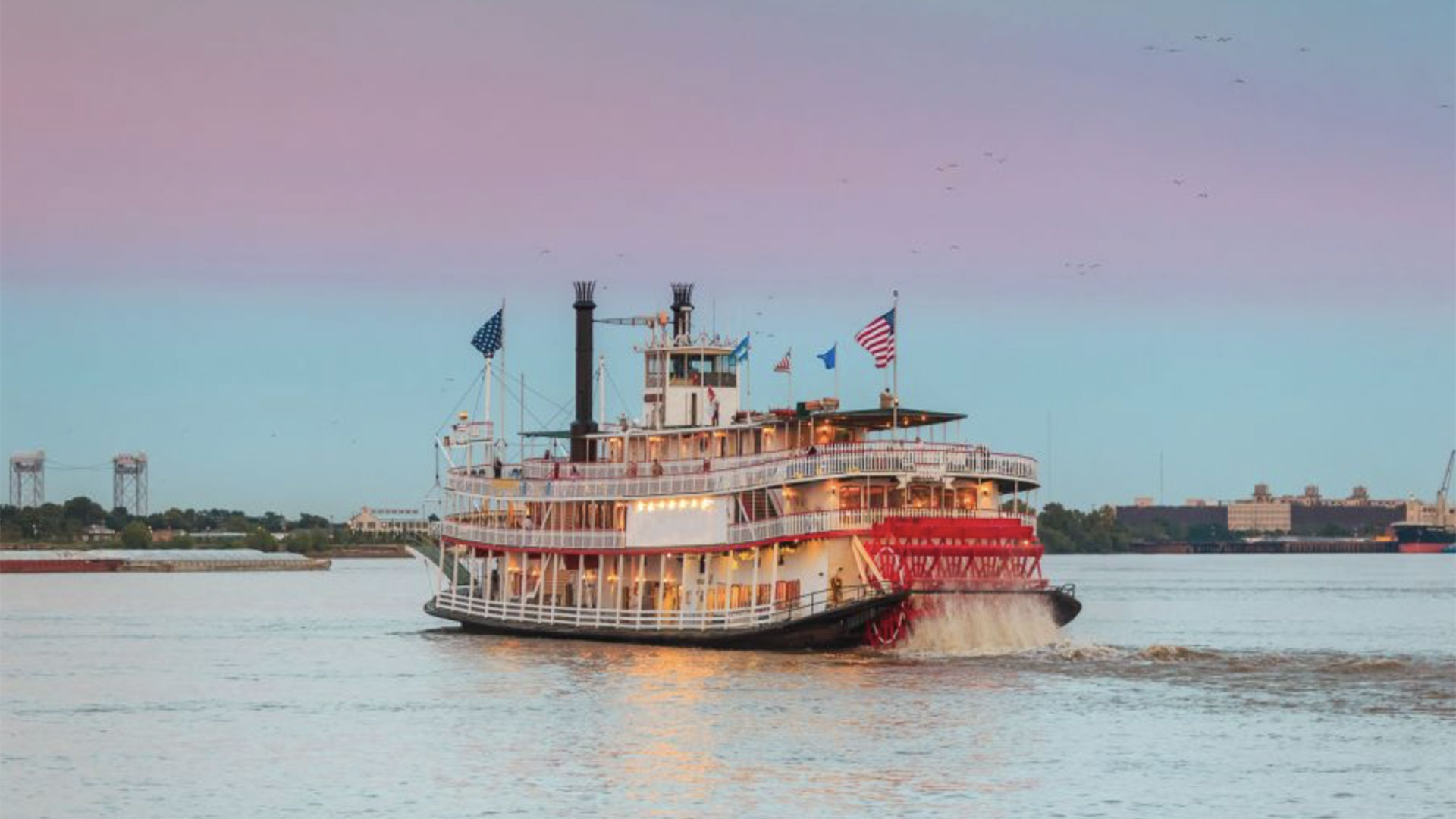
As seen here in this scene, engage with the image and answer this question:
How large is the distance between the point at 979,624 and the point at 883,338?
28.0 feet

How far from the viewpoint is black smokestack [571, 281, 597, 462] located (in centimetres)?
7356

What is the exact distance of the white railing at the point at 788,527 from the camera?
197 feet

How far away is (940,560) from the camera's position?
59.6m

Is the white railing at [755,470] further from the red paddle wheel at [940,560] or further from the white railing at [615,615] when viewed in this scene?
the white railing at [615,615]

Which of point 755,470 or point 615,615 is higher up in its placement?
point 755,470

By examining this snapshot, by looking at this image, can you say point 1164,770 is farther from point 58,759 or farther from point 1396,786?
point 58,759

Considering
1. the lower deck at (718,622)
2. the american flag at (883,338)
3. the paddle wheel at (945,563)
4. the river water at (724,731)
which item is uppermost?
the american flag at (883,338)

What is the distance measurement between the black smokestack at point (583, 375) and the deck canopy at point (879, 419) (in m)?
12.3

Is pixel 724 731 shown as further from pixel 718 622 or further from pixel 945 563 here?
pixel 718 622

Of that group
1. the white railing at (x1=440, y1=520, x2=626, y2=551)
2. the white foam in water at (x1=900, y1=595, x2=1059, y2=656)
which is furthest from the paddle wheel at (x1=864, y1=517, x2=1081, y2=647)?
the white railing at (x1=440, y1=520, x2=626, y2=551)

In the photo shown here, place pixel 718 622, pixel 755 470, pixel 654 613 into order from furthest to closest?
1. pixel 654 613
2. pixel 718 622
3. pixel 755 470

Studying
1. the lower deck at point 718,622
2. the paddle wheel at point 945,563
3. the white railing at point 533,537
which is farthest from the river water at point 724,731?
the white railing at point 533,537

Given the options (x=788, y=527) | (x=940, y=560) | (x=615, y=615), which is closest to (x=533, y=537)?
(x=615, y=615)

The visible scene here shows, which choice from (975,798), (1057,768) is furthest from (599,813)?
(1057,768)
